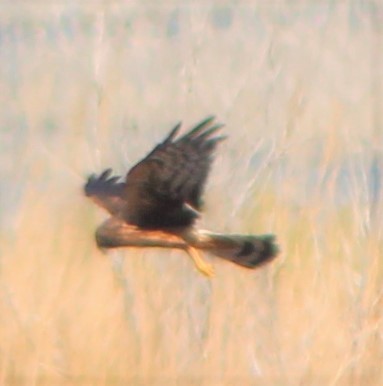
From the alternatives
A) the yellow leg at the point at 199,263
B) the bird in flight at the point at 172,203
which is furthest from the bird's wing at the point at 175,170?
the yellow leg at the point at 199,263

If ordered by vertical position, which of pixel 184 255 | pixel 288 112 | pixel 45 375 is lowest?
pixel 45 375

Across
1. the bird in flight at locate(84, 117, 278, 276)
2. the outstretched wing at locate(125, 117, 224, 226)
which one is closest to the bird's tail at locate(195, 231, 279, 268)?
the bird in flight at locate(84, 117, 278, 276)

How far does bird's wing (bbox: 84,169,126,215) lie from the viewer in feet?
15.7

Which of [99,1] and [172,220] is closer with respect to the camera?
[172,220]

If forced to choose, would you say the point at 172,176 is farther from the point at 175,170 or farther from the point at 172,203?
the point at 172,203

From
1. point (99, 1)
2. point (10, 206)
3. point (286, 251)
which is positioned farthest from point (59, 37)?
point (286, 251)

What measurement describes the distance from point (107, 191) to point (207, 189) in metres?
0.24

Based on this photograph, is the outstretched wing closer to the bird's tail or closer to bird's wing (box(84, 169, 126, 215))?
bird's wing (box(84, 169, 126, 215))

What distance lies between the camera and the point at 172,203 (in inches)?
186

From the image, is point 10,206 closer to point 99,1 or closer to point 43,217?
point 43,217

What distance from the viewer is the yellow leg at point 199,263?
4.96 meters

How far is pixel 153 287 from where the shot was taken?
16.4ft

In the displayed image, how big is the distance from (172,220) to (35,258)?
454mm

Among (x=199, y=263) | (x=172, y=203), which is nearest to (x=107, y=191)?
(x=172, y=203)
